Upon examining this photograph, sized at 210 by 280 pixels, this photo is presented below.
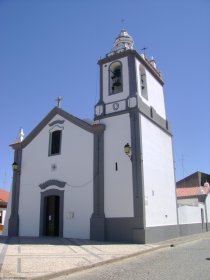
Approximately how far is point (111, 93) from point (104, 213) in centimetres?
669

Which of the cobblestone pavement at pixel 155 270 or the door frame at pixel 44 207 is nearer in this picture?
the cobblestone pavement at pixel 155 270

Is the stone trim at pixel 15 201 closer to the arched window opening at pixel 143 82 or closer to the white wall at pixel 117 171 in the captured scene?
the white wall at pixel 117 171

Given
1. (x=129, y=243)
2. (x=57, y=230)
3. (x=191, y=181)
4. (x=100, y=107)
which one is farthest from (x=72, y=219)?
(x=191, y=181)

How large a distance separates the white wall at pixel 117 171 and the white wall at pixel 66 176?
3.21 ft

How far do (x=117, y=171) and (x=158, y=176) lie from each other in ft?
9.07

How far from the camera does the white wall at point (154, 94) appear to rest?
1759 centimetres

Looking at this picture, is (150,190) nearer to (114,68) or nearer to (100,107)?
(100,107)

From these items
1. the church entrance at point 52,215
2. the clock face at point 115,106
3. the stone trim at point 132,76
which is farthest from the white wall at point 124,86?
the church entrance at point 52,215

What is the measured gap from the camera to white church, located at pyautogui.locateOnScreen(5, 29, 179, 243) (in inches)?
582

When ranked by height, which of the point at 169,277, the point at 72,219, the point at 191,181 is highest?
the point at 191,181

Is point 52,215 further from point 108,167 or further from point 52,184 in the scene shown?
point 108,167

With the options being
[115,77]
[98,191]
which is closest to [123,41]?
[115,77]

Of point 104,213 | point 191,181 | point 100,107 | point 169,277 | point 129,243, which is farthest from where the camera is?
point 191,181

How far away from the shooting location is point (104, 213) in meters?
15.0
